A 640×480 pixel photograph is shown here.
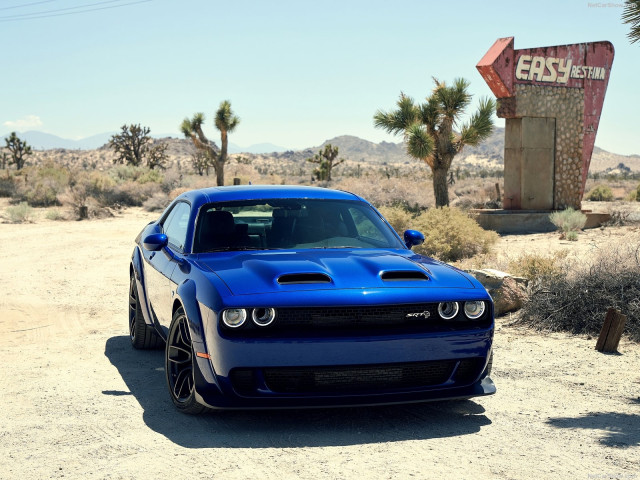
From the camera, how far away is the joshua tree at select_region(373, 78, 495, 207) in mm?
23484

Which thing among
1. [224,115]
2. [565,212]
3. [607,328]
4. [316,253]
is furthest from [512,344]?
[224,115]

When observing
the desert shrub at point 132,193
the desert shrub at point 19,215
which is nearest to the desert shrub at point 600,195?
the desert shrub at point 132,193

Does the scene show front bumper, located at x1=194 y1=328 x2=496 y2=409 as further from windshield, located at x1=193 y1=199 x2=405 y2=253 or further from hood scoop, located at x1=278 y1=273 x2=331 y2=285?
windshield, located at x1=193 y1=199 x2=405 y2=253

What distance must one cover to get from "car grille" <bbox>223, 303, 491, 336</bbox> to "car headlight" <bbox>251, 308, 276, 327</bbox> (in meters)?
0.03

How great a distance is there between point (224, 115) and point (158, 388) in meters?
33.4

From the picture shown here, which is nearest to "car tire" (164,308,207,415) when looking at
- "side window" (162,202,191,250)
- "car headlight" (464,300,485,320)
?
"side window" (162,202,191,250)

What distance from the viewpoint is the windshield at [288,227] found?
626cm

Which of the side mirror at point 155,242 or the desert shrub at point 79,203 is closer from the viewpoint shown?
the side mirror at point 155,242

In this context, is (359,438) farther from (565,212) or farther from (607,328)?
(565,212)

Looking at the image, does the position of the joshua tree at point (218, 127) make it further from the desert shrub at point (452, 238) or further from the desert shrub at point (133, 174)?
the desert shrub at point (452, 238)

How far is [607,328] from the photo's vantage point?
25.3ft

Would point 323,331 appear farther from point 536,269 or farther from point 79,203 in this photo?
point 79,203

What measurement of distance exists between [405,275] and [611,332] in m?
3.28

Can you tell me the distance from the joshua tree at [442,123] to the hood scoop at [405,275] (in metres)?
18.2
